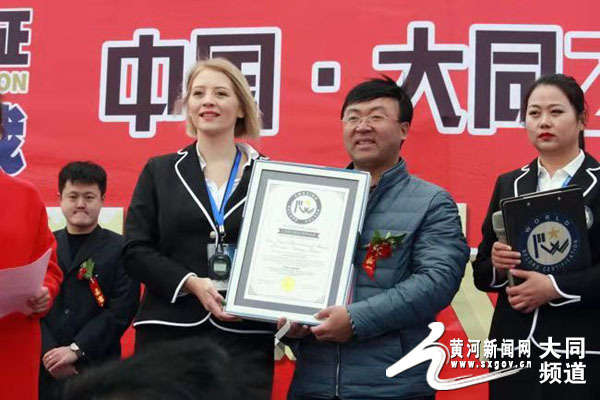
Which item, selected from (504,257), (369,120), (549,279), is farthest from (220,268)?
(549,279)

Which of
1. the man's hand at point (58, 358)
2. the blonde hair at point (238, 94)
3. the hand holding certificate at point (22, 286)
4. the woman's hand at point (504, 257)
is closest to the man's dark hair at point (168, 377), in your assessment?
the hand holding certificate at point (22, 286)

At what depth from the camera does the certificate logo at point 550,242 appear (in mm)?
2576

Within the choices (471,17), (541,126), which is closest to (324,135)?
(471,17)

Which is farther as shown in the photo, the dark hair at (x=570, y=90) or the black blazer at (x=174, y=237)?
the dark hair at (x=570, y=90)

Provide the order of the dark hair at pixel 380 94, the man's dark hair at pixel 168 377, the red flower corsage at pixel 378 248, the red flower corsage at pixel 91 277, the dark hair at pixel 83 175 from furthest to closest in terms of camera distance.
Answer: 1. the dark hair at pixel 83 175
2. the red flower corsage at pixel 91 277
3. the dark hair at pixel 380 94
4. the red flower corsage at pixel 378 248
5. the man's dark hair at pixel 168 377

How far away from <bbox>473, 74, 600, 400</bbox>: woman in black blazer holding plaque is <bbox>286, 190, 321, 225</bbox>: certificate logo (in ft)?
1.79

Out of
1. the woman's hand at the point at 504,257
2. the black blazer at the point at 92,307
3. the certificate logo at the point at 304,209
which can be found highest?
the certificate logo at the point at 304,209

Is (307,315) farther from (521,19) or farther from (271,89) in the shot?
(521,19)

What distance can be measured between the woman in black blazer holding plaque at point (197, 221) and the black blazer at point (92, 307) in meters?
0.68

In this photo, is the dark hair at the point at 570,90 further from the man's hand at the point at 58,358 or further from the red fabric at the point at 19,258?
the man's hand at the point at 58,358

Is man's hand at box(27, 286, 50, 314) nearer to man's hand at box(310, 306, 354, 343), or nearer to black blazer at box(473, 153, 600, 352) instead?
man's hand at box(310, 306, 354, 343)

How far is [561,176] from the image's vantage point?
276 cm

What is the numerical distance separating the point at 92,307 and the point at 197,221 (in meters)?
0.94

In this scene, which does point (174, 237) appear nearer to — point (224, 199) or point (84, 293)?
point (224, 199)
